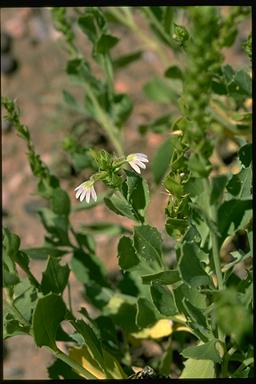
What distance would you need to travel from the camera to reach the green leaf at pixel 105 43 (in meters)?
2.75

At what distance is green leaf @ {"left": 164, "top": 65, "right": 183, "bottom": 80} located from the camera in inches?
124

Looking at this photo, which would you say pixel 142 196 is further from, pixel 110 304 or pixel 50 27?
pixel 50 27

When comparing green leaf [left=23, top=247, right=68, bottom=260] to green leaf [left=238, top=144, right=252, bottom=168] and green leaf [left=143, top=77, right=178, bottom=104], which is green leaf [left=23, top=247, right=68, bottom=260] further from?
green leaf [left=143, top=77, right=178, bottom=104]

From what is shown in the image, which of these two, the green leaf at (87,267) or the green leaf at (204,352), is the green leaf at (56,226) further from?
the green leaf at (204,352)

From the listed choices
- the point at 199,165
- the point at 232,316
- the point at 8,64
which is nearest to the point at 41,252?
the point at 199,165

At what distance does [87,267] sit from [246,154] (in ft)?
2.68

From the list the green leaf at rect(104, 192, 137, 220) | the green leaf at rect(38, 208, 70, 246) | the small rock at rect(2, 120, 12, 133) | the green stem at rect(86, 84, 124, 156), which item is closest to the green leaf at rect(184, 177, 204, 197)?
the green leaf at rect(104, 192, 137, 220)

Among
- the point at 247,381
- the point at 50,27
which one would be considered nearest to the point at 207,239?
the point at 247,381

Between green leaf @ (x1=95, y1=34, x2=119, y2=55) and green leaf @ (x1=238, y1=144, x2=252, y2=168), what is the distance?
81cm

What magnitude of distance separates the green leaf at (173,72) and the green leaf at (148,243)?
1.24 meters

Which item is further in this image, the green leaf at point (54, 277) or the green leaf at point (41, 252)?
the green leaf at point (41, 252)

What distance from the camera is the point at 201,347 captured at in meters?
1.98

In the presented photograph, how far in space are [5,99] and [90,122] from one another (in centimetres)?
181

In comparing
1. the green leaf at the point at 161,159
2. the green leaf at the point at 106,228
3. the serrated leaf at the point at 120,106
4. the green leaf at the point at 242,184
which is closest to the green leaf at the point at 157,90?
the green leaf at the point at 161,159
